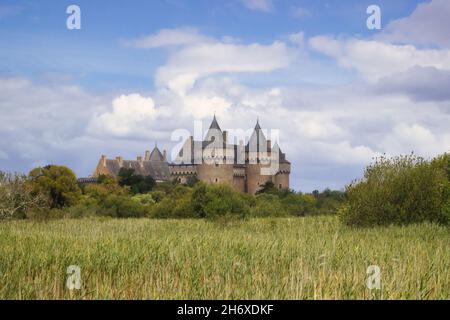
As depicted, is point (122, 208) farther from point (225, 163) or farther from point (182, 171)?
point (182, 171)

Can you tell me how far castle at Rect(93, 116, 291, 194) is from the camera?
89.8m

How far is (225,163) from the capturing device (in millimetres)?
89438

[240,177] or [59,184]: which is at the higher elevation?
[240,177]

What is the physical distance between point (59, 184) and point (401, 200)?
112ft

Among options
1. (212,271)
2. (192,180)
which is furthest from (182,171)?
(212,271)

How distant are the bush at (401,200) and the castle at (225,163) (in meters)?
58.1

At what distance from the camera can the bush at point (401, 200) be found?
84.8 feet

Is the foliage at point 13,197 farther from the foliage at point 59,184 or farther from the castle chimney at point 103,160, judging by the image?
the castle chimney at point 103,160

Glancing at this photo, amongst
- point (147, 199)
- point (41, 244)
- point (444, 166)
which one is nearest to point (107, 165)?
point (147, 199)

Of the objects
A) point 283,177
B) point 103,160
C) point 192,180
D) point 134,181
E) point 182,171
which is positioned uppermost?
point 103,160

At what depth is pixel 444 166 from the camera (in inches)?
1156
